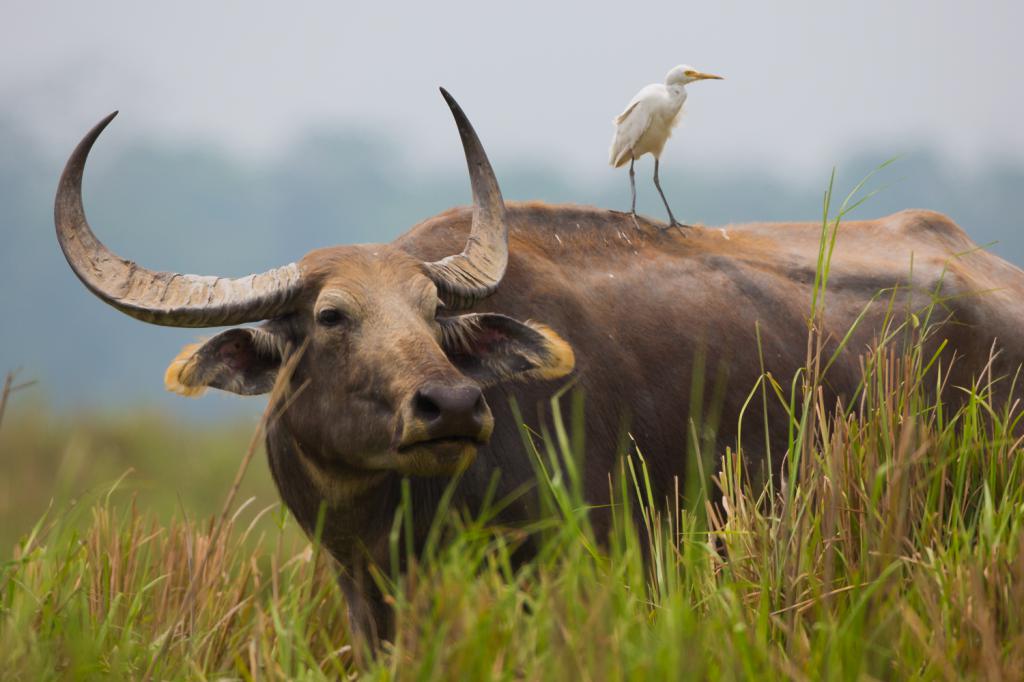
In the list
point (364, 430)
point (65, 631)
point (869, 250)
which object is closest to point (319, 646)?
point (364, 430)

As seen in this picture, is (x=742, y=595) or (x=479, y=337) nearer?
(x=742, y=595)

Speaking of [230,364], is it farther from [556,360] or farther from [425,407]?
[556,360]

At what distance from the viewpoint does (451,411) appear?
11.8ft

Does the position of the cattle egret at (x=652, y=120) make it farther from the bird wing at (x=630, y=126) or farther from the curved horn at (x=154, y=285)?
the curved horn at (x=154, y=285)

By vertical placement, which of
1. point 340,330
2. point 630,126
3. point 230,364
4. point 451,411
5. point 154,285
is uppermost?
point 630,126

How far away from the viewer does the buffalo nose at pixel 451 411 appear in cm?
361

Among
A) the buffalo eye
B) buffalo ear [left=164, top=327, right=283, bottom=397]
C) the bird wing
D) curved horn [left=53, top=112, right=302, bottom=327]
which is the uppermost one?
the bird wing

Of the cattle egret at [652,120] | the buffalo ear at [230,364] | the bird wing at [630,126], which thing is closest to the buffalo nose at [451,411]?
the buffalo ear at [230,364]

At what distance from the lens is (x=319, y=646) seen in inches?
207

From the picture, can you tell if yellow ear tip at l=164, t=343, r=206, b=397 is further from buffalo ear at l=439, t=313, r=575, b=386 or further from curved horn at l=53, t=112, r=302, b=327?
buffalo ear at l=439, t=313, r=575, b=386

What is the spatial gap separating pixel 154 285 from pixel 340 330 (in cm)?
78

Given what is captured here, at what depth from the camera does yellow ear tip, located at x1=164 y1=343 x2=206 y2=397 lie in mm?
4129

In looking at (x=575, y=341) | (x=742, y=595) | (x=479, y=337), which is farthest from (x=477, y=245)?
(x=742, y=595)

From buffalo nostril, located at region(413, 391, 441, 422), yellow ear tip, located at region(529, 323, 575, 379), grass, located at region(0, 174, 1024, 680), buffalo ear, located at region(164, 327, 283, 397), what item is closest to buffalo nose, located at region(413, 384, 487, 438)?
buffalo nostril, located at region(413, 391, 441, 422)
